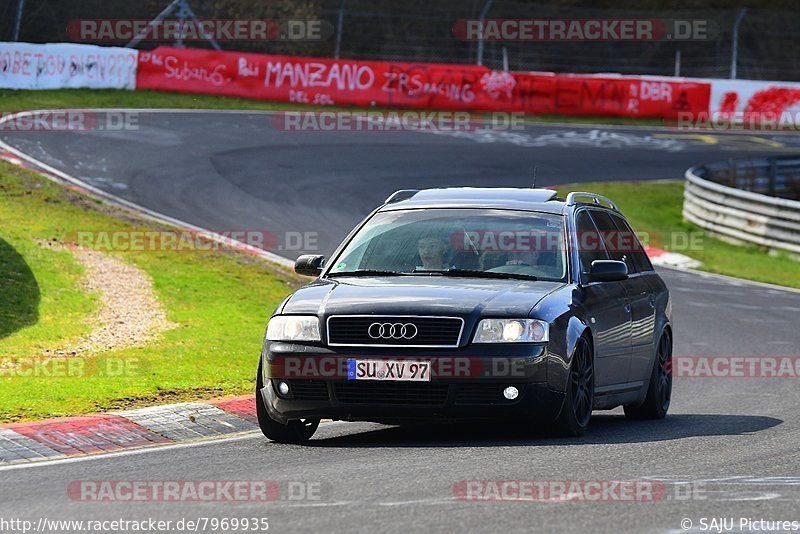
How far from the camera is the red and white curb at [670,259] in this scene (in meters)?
24.3

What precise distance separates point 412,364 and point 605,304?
1.89 m

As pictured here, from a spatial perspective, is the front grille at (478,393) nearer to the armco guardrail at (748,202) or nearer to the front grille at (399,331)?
the front grille at (399,331)

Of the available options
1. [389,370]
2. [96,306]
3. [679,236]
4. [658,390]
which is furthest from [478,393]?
[679,236]

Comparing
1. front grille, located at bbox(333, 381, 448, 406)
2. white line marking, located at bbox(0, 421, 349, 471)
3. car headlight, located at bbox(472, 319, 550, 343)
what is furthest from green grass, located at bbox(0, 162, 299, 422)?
car headlight, located at bbox(472, 319, 550, 343)

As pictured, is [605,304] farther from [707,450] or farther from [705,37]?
[705,37]

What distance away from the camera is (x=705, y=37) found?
4356 cm

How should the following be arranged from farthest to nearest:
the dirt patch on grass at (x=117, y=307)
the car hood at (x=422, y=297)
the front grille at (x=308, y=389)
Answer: the dirt patch on grass at (x=117, y=307) → the front grille at (x=308, y=389) → the car hood at (x=422, y=297)

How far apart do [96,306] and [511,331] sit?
7.56 metres

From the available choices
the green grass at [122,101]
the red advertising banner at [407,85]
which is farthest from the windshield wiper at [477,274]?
the red advertising banner at [407,85]

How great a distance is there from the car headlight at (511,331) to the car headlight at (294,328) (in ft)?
3.20

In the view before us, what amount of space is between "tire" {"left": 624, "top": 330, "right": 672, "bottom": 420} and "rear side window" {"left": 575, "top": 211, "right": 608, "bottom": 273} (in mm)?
1170

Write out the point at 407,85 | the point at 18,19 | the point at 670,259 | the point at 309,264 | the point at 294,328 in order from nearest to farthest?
the point at 294,328 → the point at 309,264 → the point at 670,259 → the point at 18,19 → the point at 407,85

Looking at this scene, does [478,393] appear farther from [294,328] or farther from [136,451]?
[136,451]

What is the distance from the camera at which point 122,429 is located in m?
9.22
